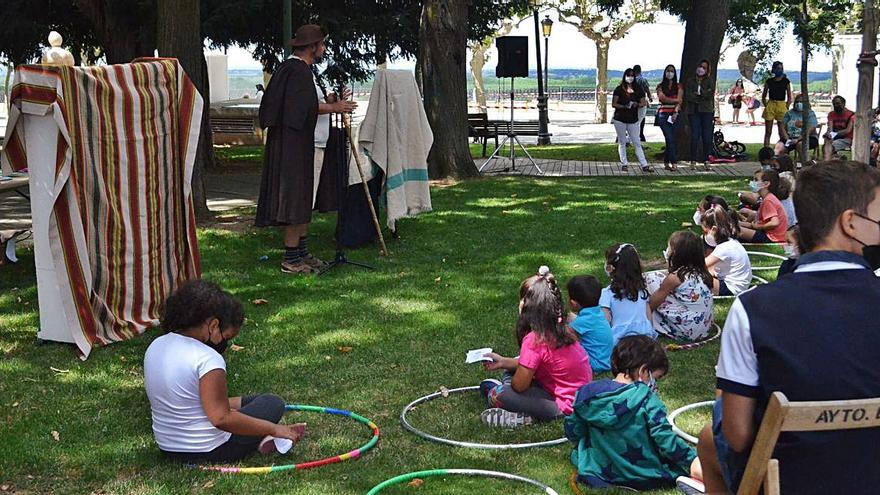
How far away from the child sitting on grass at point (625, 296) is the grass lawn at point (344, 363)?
1.26 ft

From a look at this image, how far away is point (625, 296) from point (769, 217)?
440cm

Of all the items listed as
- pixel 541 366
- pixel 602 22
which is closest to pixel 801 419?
pixel 541 366

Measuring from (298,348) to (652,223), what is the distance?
19.9 feet

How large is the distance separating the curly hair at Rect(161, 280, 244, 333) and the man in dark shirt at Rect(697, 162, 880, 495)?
8.61ft

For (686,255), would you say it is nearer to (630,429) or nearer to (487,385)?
(487,385)

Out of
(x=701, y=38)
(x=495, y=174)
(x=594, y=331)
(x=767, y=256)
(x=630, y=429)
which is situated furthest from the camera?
(x=701, y=38)

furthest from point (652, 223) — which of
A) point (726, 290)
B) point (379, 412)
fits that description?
→ point (379, 412)

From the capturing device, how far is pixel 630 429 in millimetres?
4781

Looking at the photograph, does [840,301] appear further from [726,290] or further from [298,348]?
[726,290]

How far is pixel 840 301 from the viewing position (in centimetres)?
305

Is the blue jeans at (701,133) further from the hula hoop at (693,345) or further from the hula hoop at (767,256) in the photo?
the hula hoop at (693,345)

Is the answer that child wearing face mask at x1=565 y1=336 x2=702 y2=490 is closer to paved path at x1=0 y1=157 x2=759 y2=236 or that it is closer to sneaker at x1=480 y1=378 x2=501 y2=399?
sneaker at x1=480 y1=378 x2=501 y2=399

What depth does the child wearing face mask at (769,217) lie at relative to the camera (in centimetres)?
1053

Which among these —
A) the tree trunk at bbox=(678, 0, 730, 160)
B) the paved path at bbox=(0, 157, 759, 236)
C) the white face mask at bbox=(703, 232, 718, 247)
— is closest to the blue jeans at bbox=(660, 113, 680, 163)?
the paved path at bbox=(0, 157, 759, 236)
